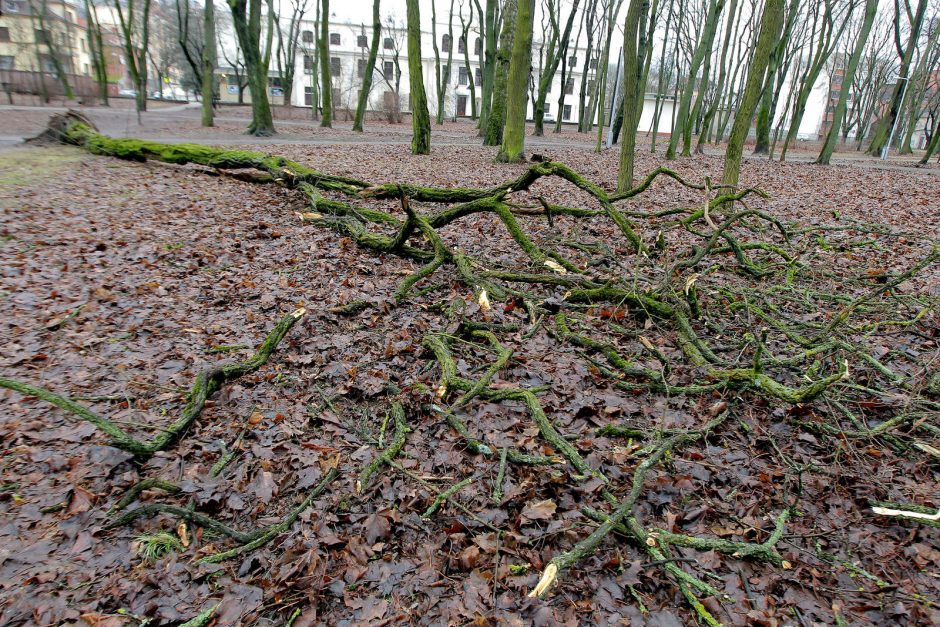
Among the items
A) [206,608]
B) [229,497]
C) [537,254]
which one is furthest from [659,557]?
[537,254]

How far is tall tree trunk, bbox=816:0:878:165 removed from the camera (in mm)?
15641

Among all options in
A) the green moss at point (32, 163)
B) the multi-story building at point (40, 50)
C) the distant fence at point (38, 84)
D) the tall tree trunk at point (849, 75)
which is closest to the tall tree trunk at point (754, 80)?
the green moss at point (32, 163)

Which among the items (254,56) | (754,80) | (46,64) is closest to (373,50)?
(254,56)

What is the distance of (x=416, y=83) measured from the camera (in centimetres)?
1450

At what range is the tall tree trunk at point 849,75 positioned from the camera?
51.3 ft

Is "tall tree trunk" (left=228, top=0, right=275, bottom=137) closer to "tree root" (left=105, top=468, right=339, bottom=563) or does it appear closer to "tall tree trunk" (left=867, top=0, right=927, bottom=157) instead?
"tree root" (left=105, top=468, right=339, bottom=563)

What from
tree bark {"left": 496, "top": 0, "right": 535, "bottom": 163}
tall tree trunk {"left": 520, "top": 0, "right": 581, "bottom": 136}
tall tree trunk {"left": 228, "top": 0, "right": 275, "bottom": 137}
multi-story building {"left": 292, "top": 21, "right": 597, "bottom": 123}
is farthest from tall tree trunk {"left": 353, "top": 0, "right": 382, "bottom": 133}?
multi-story building {"left": 292, "top": 21, "right": 597, "bottom": 123}

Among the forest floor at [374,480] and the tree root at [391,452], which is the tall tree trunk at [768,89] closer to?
the forest floor at [374,480]

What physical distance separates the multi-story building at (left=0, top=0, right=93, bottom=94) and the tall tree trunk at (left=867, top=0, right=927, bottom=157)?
101 ft

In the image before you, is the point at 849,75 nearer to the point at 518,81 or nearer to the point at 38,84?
the point at 518,81

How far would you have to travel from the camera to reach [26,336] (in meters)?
4.27

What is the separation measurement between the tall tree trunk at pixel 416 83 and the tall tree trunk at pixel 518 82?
2.85 meters

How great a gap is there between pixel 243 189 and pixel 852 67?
19.1 meters

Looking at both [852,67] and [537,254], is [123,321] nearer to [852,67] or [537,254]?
[537,254]
